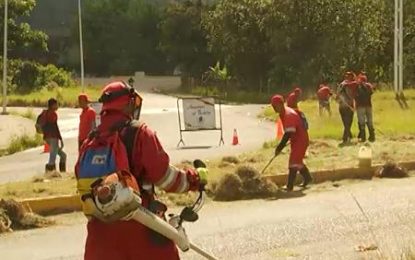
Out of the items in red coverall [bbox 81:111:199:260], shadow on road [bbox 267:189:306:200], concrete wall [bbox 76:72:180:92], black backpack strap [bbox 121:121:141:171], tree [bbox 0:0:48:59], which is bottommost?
concrete wall [bbox 76:72:180:92]

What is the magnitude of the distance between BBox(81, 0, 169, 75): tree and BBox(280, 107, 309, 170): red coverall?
2600 inches

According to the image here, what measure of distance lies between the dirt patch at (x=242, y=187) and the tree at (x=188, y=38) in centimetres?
5713

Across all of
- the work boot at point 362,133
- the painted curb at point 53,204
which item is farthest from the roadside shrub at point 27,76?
the painted curb at point 53,204

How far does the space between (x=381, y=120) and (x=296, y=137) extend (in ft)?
40.0

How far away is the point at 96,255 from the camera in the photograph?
505 centimetres

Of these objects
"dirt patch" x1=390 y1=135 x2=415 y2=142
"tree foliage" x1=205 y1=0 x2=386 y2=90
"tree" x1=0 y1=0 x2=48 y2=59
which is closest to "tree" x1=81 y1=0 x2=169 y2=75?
"tree" x1=0 y1=0 x2=48 y2=59

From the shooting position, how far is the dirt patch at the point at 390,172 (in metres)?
14.5

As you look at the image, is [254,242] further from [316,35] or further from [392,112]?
[316,35]

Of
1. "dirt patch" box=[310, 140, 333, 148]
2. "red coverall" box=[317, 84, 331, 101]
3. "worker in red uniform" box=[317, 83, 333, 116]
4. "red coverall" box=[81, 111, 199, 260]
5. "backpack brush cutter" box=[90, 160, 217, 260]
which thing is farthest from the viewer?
"worker in red uniform" box=[317, 83, 333, 116]

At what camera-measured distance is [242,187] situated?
1264 cm

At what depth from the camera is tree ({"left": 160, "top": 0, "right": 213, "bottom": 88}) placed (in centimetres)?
7069

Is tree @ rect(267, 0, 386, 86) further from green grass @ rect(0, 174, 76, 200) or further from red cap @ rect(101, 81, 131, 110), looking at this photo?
red cap @ rect(101, 81, 131, 110)

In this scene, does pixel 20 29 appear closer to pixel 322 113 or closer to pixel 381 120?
pixel 322 113

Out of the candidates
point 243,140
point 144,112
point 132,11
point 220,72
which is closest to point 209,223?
point 243,140
